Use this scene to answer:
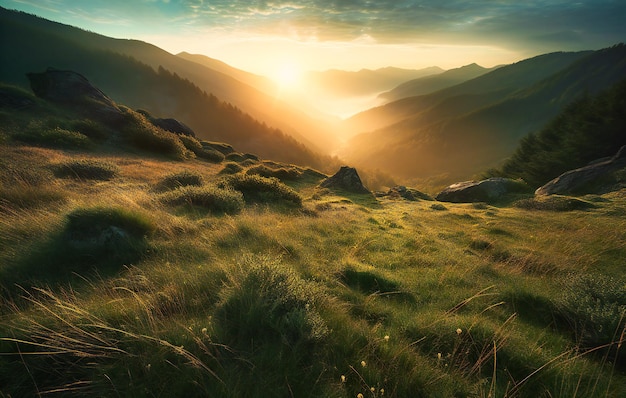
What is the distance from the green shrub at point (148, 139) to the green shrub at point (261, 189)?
18306mm

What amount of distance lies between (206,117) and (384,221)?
126 metres

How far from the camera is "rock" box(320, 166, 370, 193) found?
32656 mm

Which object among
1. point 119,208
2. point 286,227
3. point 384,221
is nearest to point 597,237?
point 384,221

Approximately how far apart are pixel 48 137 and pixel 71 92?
1783 cm

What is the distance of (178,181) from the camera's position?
14484mm

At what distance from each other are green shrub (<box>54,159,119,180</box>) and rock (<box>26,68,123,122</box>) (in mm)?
21455

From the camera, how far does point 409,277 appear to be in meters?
6.98

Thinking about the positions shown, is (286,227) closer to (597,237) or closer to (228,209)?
(228,209)

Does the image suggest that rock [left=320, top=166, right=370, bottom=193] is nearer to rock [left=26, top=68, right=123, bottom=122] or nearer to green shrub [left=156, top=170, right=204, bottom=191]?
green shrub [left=156, top=170, right=204, bottom=191]

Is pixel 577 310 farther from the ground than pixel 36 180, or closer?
closer

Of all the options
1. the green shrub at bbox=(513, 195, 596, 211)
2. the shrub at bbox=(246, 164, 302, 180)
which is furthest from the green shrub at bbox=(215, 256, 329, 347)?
the shrub at bbox=(246, 164, 302, 180)

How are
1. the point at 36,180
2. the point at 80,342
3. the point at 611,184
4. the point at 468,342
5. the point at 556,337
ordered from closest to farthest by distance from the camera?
1. the point at 80,342
2. the point at 468,342
3. the point at 556,337
4. the point at 36,180
5. the point at 611,184

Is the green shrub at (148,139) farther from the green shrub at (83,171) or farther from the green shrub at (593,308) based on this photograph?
the green shrub at (593,308)

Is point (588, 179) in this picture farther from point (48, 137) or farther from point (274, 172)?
point (48, 137)
